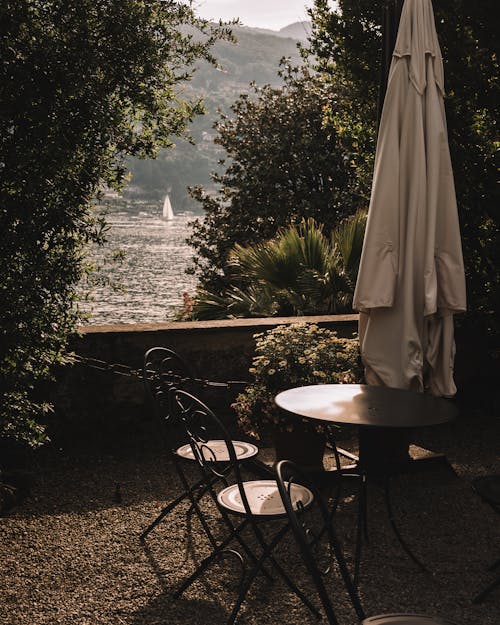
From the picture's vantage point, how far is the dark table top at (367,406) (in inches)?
129

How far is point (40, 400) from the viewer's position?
505cm

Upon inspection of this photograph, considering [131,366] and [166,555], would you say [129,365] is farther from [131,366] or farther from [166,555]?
[166,555]

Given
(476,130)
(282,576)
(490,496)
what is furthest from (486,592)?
(476,130)

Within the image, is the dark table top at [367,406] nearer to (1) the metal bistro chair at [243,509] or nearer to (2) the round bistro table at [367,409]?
(2) the round bistro table at [367,409]

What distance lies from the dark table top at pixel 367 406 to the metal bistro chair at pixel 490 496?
32 centimetres

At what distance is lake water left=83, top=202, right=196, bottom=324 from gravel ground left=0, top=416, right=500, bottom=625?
1.08 meters

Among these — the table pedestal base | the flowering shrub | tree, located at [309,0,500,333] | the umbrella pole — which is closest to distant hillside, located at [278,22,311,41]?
tree, located at [309,0,500,333]

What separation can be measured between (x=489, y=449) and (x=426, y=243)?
1807mm

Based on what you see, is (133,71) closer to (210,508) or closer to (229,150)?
(210,508)

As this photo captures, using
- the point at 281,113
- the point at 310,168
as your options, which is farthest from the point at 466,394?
the point at 281,113

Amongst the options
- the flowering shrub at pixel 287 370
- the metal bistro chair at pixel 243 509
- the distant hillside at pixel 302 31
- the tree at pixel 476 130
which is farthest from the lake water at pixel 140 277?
the distant hillside at pixel 302 31

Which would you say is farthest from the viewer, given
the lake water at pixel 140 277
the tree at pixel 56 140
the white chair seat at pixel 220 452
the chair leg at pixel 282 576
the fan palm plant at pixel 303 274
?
the fan palm plant at pixel 303 274

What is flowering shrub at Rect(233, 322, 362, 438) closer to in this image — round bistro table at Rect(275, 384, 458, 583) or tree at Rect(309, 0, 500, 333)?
round bistro table at Rect(275, 384, 458, 583)

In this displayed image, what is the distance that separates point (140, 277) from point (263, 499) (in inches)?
1112
